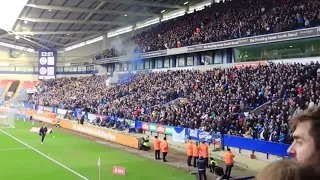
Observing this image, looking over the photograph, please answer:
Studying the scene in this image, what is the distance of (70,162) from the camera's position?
21688mm

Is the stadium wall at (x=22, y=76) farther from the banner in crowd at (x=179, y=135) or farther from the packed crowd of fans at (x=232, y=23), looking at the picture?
the banner in crowd at (x=179, y=135)

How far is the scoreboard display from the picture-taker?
67.0 meters

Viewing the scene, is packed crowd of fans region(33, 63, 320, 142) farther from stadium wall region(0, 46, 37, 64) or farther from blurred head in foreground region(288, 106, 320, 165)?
stadium wall region(0, 46, 37, 64)

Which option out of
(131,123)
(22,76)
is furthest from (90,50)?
(131,123)

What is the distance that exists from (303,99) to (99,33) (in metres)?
52.5

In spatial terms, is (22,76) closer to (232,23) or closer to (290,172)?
(232,23)

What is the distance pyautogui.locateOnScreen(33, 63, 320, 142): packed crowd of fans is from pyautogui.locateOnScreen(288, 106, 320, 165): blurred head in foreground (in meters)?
19.0

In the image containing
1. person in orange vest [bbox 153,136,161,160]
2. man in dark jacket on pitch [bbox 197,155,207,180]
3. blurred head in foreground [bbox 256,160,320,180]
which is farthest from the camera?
person in orange vest [bbox 153,136,161,160]

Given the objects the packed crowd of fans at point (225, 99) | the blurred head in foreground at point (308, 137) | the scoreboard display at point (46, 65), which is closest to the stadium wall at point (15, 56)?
Answer: the scoreboard display at point (46, 65)

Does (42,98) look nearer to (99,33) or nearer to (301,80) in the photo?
(99,33)

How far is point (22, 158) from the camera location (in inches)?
906

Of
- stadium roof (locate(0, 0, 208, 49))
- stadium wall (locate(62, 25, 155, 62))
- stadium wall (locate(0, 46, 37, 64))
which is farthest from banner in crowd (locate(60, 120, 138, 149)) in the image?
stadium wall (locate(0, 46, 37, 64))

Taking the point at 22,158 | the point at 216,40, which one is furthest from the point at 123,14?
the point at 22,158

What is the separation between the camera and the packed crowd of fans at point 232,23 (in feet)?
96.6
